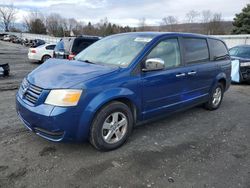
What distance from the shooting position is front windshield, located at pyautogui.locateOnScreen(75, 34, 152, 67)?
406 centimetres

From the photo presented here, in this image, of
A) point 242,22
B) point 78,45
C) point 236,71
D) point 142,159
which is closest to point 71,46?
point 78,45

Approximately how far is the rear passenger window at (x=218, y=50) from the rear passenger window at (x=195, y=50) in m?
0.26

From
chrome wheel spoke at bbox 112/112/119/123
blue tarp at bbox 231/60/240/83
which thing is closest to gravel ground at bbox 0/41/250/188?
chrome wheel spoke at bbox 112/112/119/123

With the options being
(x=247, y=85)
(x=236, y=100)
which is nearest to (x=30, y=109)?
(x=236, y=100)

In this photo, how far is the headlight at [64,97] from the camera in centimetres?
322

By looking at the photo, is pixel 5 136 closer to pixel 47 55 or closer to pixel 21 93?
pixel 21 93

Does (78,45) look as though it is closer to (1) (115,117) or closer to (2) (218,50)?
(2) (218,50)

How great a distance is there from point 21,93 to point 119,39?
195cm

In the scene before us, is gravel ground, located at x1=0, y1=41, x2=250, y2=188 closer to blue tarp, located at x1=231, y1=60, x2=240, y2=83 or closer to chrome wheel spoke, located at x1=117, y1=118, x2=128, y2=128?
chrome wheel spoke, located at x1=117, y1=118, x2=128, y2=128

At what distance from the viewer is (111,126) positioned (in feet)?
12.2

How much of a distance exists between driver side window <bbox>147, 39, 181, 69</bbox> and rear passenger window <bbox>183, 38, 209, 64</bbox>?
24 cm

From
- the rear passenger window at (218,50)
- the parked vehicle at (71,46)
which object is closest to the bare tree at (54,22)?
the parked vehicle at (71,46)

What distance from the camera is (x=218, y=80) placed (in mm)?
5910

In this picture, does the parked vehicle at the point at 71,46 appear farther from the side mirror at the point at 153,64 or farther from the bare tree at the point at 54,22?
the bare tree at the point at 54,22
